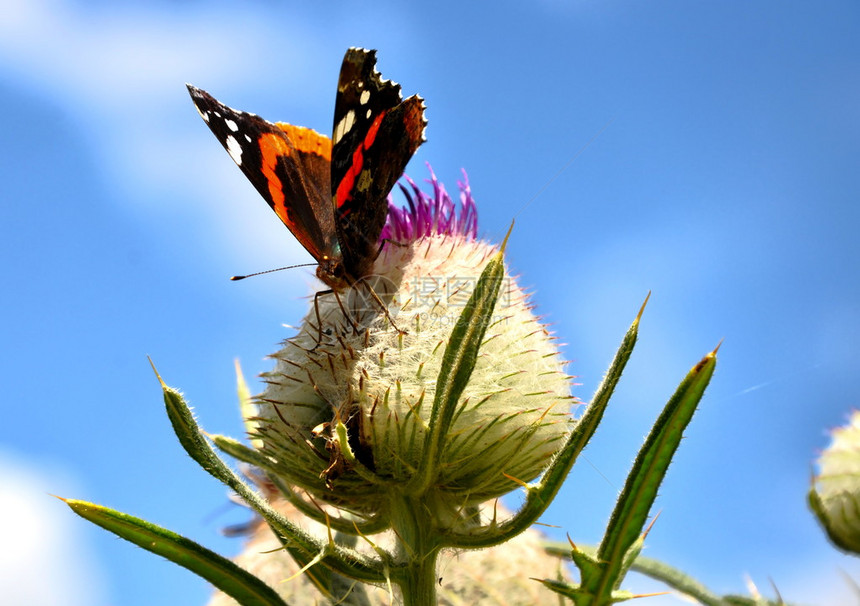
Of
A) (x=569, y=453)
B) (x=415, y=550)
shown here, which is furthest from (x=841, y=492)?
(x=415, y=550)

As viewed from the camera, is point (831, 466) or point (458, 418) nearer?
point (458, 418)

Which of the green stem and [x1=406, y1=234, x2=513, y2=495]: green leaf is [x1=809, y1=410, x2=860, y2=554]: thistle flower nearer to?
the green stem

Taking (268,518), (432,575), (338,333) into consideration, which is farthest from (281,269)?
(432,575)

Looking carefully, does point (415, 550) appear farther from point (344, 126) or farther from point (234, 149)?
point (234, 149)

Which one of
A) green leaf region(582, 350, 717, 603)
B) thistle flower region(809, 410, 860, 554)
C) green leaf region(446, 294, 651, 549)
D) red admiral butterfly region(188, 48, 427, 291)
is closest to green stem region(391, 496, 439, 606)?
green leaf region(446, 294, 651, 549)

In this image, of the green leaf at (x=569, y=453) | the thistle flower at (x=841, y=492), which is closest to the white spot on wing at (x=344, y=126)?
the green leaf at (x=569, y=453)

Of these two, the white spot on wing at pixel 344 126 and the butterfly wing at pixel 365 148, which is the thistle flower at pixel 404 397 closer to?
the butterfly wing at pixel 365 148

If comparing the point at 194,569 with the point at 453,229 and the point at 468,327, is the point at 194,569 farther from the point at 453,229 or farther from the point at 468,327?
the point at 453,229
